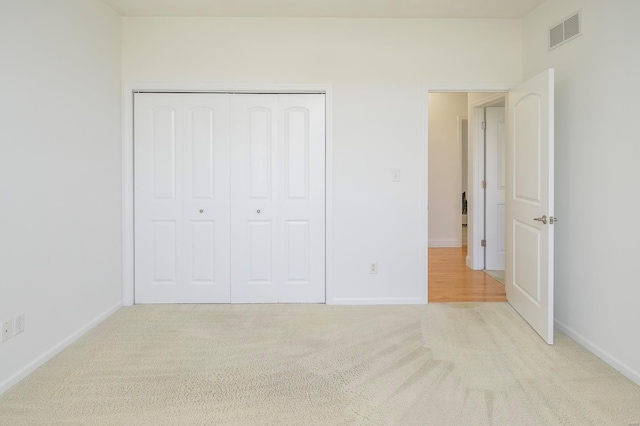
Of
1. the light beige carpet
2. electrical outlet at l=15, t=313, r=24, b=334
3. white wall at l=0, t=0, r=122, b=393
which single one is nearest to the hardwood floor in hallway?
the light beige carpet

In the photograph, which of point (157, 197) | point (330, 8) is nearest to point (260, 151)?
point (157, 197)

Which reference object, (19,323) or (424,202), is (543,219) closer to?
(424,202)

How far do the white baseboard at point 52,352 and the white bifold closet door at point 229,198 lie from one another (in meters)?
0.52

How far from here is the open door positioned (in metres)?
3.04

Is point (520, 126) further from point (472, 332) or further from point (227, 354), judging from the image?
point (227, 354)

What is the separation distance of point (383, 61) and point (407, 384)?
9.02ft

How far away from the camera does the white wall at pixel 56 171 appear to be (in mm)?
2506

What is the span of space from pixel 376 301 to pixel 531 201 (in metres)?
1.57

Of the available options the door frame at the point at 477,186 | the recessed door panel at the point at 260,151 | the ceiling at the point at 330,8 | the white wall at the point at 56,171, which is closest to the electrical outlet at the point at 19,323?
the white wall at the point at 56,171

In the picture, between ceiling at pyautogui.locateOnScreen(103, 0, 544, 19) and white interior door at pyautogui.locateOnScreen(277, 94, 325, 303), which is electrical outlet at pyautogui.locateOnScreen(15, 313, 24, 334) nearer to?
white interior door at pyautogui.locateOnScreen(277, 94, 325, 303)

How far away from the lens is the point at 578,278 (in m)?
3.15

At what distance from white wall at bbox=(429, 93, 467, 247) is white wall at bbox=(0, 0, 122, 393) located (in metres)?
5.00

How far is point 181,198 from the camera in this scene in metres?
4.03

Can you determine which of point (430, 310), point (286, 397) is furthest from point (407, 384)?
point (430, 310)
